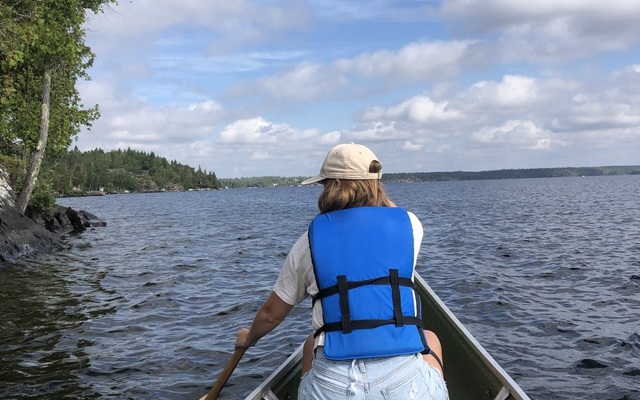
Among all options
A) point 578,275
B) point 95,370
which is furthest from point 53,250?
point 578,275

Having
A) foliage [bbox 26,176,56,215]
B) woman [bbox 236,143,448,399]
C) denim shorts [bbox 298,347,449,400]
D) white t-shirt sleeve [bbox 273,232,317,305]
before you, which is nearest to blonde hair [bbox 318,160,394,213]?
woman [bbox 236,143,448,399]

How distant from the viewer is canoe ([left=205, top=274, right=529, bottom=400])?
4754 millimetres

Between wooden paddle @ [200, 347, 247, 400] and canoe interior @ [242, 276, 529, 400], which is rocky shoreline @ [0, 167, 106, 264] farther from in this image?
canoe interior @ [242, 276, 529, 400]

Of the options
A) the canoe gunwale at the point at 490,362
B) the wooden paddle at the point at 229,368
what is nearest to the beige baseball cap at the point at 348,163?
the wooden paddle at the point at 229,368

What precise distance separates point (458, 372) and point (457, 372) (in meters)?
0.02

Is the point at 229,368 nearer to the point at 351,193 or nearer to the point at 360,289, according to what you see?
the point at 360,289

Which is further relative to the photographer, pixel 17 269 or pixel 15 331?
pixel 17 269

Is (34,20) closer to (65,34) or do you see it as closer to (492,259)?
(65,34)

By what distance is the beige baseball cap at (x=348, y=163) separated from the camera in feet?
11.5

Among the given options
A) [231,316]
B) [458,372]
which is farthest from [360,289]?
[231,316]

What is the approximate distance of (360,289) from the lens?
3.33 meters

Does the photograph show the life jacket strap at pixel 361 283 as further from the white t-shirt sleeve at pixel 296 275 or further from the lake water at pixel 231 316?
the lake water at pixel 231 316

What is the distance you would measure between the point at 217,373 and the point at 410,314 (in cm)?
614

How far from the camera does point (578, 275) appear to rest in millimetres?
15953
